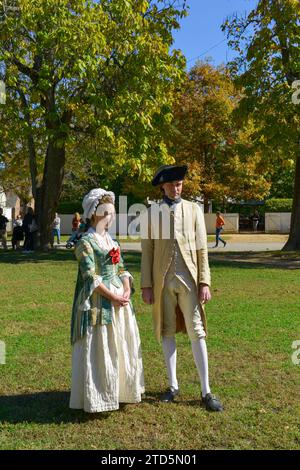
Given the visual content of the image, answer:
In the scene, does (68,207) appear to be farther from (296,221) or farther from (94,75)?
(94,75)

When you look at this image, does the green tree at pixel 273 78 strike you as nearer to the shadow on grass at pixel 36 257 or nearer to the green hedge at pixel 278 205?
the shadow on grass at pixel 36 257

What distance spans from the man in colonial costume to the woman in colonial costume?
0.96ft

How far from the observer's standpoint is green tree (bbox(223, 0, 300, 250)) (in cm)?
1619

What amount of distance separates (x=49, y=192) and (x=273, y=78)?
342 inches

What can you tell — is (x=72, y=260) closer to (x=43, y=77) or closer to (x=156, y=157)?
(x=156, y=157)

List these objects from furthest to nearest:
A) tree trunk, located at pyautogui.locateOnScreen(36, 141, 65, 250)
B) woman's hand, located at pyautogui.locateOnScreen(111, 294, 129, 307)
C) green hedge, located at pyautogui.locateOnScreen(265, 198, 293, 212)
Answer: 1. green hedge, located at pyautogui.locateOnScreen(265, 198, 293, 212)
2. tree trunk, located at pyautogui.locateOnScreen(36, 141, 65, 250)
3. woman's hand, located at pyautogui.locateOnScreen(111, 294, 129, 307)

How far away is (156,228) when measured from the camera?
4.91 meters

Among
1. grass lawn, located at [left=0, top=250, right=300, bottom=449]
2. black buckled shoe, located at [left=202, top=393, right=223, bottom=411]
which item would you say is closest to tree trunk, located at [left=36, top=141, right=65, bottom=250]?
grass lawn, located at [left=0, top=250, right=300, bottom=449]

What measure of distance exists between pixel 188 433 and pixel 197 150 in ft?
98.3

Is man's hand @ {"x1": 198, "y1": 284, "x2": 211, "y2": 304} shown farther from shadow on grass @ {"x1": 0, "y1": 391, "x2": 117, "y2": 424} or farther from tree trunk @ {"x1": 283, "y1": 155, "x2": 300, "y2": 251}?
tree trunk @ {"x1": 283, "y1": 155, "x2": 300, "y2": 251}

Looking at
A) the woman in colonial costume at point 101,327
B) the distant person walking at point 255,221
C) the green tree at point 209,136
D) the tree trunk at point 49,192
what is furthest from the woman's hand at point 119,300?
the distant person walking at point 255,221

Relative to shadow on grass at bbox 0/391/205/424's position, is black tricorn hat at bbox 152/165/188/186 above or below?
above

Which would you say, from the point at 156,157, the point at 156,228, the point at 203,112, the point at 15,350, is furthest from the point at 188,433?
the point at 203,112

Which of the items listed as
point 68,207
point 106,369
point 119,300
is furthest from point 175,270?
point 68,207
